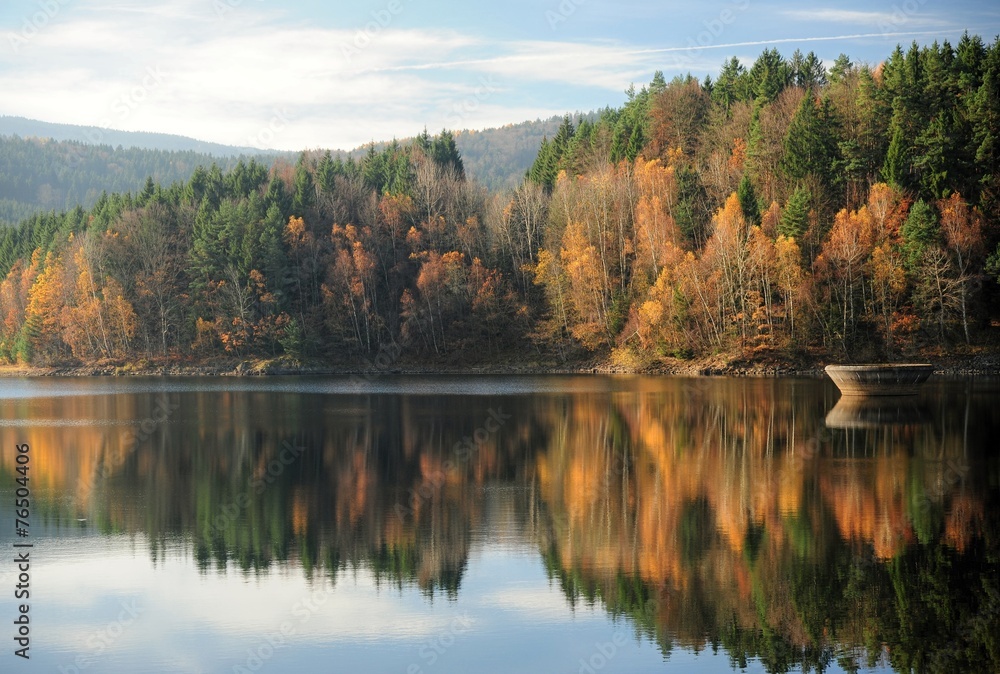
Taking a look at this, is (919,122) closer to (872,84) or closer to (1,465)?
(872,84)

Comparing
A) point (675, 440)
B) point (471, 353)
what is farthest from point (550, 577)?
point (471, 353)

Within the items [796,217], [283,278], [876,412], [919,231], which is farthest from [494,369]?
[876,412]

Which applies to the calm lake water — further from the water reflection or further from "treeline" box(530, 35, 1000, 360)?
"treeline" box(530, 35, 1000, 360)

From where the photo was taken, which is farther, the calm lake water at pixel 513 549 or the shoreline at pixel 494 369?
the shoreline at pixel 494 369

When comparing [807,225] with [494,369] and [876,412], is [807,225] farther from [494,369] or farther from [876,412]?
[876,412]

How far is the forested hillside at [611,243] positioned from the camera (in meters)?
65.4

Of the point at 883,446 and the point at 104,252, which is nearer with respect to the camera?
the point at 883,446

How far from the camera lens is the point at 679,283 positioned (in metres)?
70.8

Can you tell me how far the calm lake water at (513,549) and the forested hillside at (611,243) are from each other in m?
32.8

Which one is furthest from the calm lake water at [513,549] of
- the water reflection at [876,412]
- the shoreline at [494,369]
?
the shoreline at [494,369]

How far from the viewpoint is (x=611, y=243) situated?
269 ft

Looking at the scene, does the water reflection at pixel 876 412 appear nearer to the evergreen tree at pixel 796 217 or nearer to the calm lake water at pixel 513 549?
the calm lake water at pixel 513 549

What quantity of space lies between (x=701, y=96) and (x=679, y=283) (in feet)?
88.3

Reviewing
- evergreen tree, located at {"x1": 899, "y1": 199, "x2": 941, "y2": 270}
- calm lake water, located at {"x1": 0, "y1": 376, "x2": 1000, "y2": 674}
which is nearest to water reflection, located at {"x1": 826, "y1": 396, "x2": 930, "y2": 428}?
calm lake water, located at {"x1": 0, "y1": 376, "x2": 1000, "y2": 674}
